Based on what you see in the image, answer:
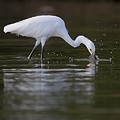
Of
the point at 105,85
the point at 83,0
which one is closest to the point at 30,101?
the point at 105,85

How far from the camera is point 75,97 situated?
12.5m

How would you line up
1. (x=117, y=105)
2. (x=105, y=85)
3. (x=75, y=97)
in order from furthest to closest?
(x=105, y=85)
(x=75, y=97)
(x=117, y=105)

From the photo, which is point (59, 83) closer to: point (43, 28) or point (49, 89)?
point (49, 89)

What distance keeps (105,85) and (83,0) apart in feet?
137

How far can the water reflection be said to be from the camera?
38.2ft

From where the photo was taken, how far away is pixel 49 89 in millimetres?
13336

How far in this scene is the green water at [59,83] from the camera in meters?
11.1

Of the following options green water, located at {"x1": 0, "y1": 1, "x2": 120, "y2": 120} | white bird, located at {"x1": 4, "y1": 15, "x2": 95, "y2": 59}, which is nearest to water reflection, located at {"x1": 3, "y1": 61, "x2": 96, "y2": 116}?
green water, located at {"x1": 0, "y1": 1, "x2": 120, "y2": 120}

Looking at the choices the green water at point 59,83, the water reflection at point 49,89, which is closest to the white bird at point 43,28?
the green water at point 59,83

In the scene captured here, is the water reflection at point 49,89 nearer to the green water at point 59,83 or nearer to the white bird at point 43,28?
the green water at point 59,83

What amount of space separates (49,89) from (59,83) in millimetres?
801

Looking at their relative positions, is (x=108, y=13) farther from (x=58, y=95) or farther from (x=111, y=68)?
(x=58, y=95)

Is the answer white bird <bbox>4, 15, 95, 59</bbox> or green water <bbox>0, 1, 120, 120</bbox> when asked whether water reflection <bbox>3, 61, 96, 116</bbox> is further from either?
white bird <bbox>4, 15, 95, 59</bbox>

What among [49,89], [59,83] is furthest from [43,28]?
[49,89]
